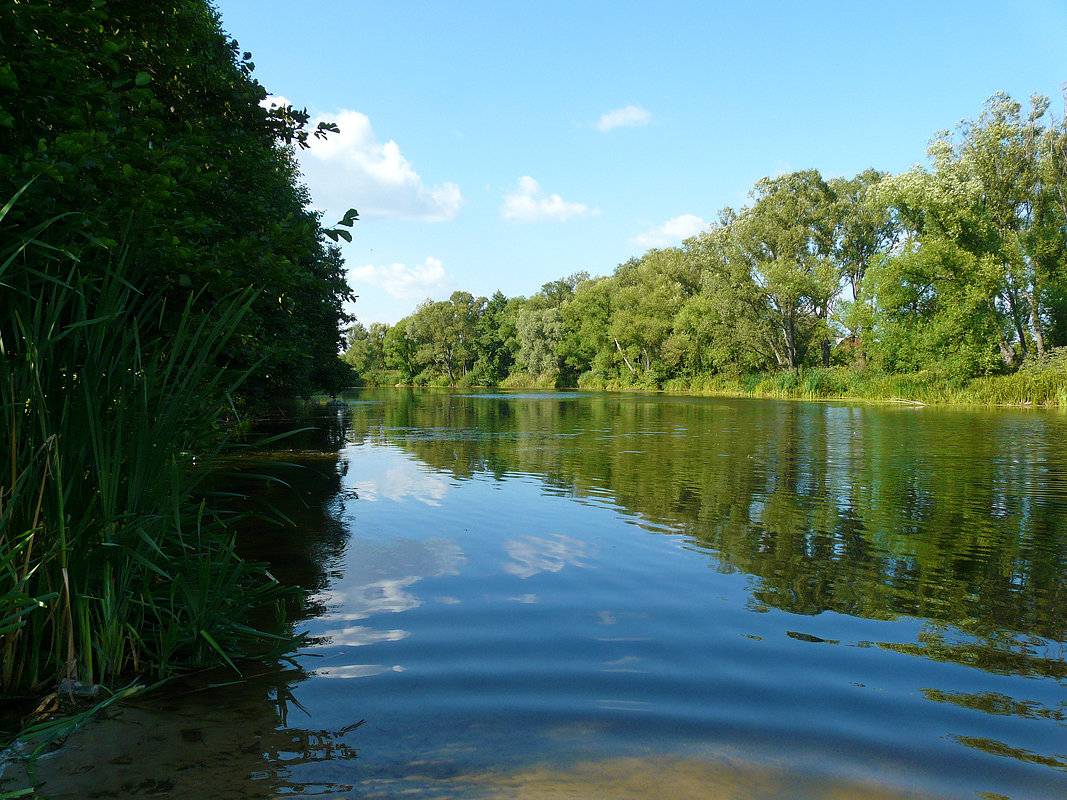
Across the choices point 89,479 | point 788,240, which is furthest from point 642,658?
point 788,240

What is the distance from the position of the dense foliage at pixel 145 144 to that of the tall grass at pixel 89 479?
0.44 metres

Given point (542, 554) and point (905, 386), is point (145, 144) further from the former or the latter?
point (905, 386)

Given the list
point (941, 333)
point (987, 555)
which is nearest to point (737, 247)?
point (941, 333)

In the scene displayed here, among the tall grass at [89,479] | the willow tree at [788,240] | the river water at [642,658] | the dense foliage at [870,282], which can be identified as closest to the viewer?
the river water at [642,658]

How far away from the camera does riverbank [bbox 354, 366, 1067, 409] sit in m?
36.2

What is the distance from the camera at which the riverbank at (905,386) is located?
36.2 m

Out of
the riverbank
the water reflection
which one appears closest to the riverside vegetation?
the water reflection

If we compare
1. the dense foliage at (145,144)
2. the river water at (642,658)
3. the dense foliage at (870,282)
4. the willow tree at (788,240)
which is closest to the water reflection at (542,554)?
the river water at (642,658)

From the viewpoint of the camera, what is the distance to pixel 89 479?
12.6ft

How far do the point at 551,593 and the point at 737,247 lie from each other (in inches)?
2096

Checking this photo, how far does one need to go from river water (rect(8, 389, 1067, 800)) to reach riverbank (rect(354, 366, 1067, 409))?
30.1 meters

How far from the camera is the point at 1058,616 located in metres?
5.77

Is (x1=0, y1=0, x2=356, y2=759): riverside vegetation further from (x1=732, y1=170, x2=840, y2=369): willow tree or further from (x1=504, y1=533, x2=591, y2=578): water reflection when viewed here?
(x1=732, y1=170, x2=840, y2=369): willow tree

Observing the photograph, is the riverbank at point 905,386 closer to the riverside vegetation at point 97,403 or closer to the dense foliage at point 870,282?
the dense foliage at point 870,282
